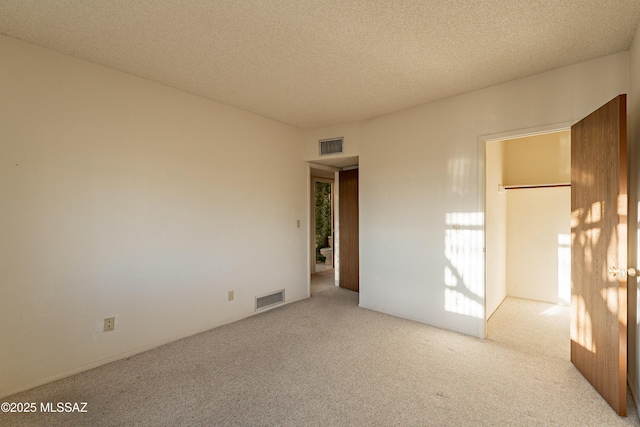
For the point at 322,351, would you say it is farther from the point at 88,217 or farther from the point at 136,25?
the point at 136,25

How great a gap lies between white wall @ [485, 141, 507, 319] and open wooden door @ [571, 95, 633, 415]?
0.95m

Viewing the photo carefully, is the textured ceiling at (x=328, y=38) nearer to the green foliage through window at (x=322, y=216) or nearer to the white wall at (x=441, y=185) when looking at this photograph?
the white wall at (x=441, y=185)

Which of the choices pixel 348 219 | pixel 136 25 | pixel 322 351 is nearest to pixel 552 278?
pixel 348 219

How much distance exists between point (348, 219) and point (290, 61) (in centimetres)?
307

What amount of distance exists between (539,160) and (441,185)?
2273mm

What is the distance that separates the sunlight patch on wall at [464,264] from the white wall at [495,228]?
299mm

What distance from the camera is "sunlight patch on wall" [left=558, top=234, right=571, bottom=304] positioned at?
13.4ft

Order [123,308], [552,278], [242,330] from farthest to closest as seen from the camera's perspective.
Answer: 1. [552,278]
2. [242,330]
3. [123,308]

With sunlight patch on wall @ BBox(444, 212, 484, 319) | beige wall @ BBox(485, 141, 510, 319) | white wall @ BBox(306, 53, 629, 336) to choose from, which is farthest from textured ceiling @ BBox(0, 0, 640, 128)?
sunlight patch on wall @ BBox(444, 212, 484, 319)

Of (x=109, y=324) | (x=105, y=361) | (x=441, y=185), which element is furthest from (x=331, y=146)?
(x=105, y=361)

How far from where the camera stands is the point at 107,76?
105 inches

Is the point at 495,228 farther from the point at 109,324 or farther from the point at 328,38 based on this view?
the point at 109,324

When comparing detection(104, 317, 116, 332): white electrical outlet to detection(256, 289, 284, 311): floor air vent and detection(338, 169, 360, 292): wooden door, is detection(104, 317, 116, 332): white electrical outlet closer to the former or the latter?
detection(256, 289, 284, 311): floor air vent

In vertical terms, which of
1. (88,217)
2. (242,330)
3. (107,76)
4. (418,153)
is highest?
(107,76)
